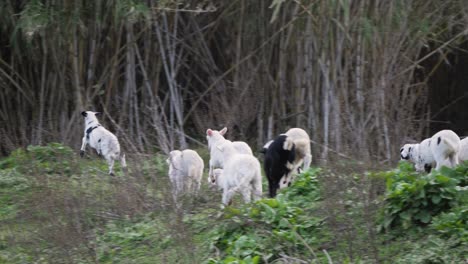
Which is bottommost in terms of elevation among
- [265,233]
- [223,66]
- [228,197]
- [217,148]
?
[265,233]

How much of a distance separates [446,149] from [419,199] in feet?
5.20

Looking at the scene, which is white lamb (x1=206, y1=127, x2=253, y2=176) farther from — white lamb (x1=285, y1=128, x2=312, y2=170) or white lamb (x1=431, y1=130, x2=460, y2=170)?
white lamb (x1=431, y1=130, x2=460, y2=170)

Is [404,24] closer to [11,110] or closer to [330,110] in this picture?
[330,110]

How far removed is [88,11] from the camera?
12.6 metres

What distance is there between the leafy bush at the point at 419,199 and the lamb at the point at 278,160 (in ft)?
5.54

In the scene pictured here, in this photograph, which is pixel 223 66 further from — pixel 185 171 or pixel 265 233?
pixel 265 233

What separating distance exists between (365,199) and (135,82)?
7.50 m

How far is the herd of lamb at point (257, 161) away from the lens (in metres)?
8.30

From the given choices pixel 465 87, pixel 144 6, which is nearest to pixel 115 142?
pixel 144 6

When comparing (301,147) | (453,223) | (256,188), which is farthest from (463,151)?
(453,223)

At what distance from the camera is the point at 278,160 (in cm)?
888

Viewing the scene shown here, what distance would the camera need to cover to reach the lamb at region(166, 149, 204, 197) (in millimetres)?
8516

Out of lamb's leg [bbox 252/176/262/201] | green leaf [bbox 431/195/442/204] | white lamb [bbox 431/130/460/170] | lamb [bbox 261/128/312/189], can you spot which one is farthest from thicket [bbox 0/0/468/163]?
green leaf [bbox 431/195/442/204]

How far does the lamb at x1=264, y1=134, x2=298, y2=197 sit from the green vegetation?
0.19 meters
